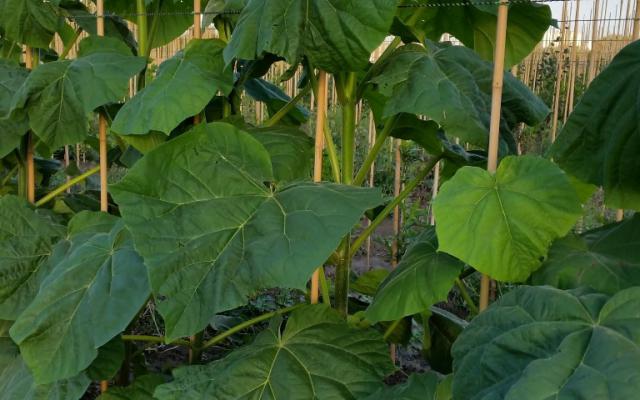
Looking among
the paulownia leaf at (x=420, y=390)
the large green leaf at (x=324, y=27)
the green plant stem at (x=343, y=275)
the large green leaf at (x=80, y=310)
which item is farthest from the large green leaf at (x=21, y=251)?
the paulownia leaf at (x=420, y=390)

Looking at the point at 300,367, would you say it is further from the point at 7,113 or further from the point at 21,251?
the point at 7,113

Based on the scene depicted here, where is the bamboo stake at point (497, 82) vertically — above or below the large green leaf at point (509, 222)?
above

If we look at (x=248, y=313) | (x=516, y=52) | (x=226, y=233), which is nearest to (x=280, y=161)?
(x=226, y=233)

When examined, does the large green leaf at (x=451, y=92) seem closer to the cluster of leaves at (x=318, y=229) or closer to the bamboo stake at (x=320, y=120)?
the cluster of leaves at (x=318, y=229)

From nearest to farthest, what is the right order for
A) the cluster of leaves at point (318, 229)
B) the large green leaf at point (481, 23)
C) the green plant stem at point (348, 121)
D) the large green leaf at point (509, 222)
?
the cluster of leaves at point (318, 229) < the large green leaf at point (509, 222) < the green plant stem at point (348, 121) < the large green leaf at point (481, 23)

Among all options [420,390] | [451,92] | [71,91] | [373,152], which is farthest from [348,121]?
[71,91]

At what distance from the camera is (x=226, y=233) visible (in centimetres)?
154

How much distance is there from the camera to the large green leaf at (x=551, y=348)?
102 cm

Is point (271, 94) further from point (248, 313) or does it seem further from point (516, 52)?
point (248, 313)

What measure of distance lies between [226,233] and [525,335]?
67cm

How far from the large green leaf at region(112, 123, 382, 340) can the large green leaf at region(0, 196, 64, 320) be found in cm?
66

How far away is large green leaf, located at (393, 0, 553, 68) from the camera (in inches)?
79.2

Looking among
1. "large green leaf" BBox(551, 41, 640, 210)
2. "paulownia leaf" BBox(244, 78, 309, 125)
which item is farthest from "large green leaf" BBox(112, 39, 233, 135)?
"large green leaf" BBox(551, 41, 640, 210)

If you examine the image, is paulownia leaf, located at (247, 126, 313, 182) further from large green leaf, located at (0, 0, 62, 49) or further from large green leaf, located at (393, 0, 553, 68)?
large green leaf, located at (0, 0, 62, 49)
